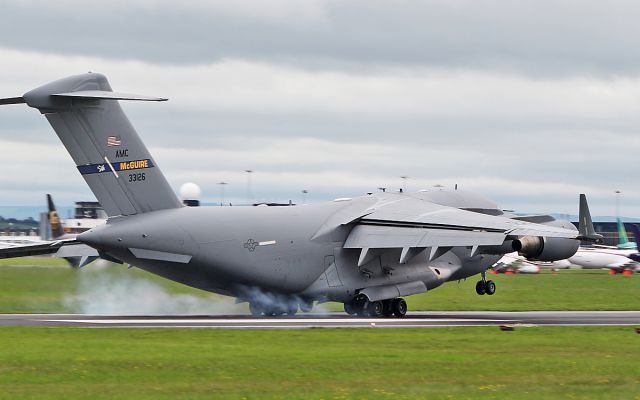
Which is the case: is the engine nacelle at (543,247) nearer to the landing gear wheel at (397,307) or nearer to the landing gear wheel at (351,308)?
the landing gear wheel at (397,307)

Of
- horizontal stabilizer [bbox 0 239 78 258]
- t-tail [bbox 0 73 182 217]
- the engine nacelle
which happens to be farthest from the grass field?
horizontal stabilizer [bbox 0 239 78 258]

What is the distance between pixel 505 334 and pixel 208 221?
A: 10781 mm

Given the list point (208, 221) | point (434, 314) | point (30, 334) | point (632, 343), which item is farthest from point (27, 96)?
point (632, 343)

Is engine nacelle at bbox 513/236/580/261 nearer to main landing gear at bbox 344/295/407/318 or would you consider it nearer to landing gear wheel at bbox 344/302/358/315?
main landing gear at bbox 344/295/407/318

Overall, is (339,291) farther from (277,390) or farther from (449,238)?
(277,390)

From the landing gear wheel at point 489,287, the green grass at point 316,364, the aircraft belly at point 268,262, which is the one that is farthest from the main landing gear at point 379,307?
the green grass at point 316,364

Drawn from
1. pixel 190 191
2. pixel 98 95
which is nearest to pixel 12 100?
pixel 98 95

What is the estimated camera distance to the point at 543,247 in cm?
3584

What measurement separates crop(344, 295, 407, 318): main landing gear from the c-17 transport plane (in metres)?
0.03

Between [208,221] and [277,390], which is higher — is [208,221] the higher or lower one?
the higher one

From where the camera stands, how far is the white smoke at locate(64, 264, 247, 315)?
38781 millimetres

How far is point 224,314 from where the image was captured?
37469 mm

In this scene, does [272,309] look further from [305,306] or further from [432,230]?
[432,230]

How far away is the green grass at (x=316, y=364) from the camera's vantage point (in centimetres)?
1683
